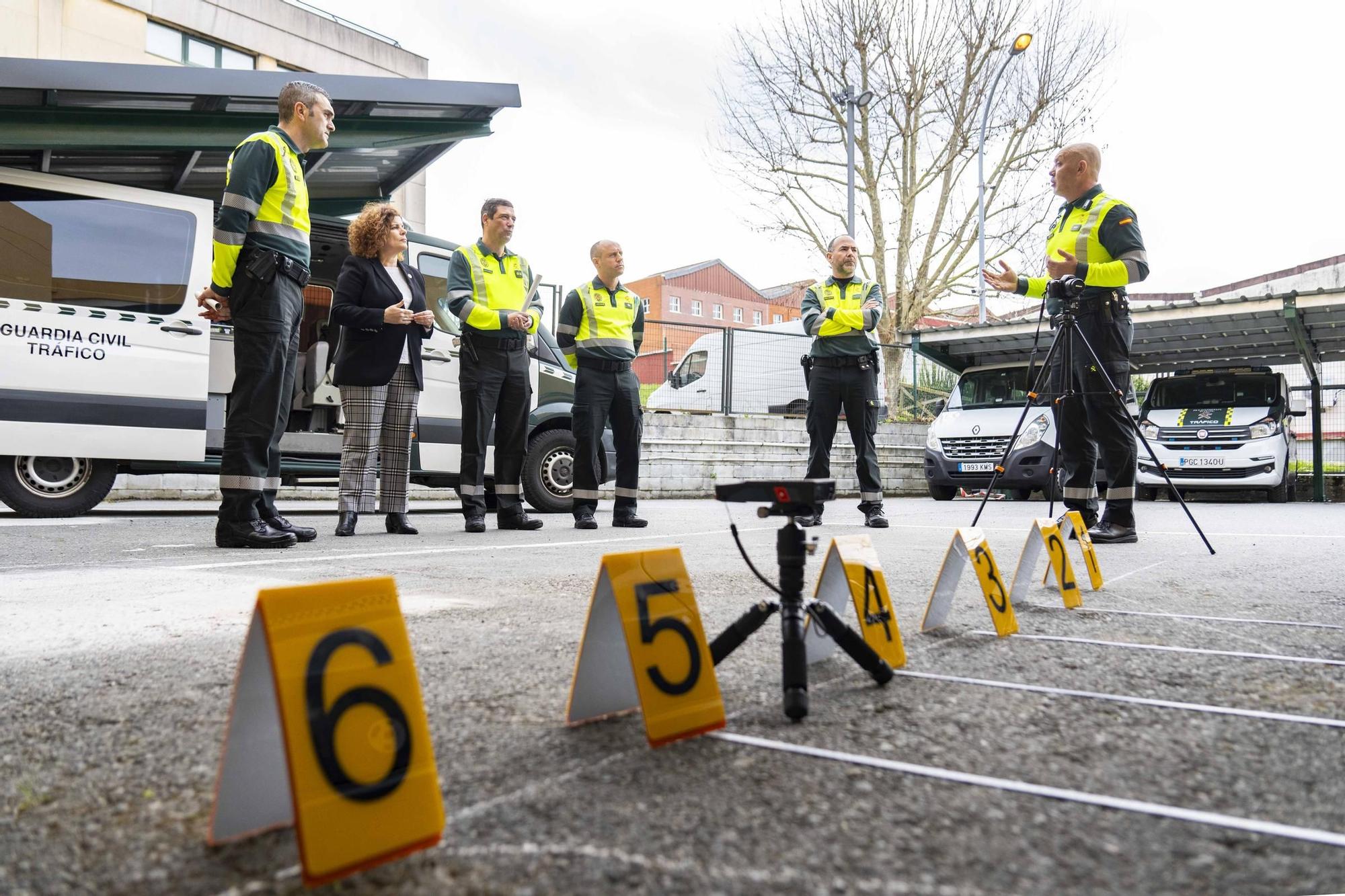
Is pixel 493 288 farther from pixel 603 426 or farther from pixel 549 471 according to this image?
pixel 549 471

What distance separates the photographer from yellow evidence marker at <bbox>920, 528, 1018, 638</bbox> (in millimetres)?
2531

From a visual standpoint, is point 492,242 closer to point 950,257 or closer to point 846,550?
point 846,550

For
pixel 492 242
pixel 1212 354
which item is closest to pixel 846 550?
pixel 492 242

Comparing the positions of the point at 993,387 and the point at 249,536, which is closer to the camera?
the point at 249,536

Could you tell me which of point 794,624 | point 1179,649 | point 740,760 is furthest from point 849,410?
point 740,760

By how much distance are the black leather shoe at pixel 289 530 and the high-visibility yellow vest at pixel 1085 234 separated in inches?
162

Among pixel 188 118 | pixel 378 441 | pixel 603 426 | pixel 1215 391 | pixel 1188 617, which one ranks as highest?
pixel 188 118

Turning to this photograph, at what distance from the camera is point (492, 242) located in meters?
6.18

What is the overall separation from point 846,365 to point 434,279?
3.24m

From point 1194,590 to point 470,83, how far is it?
17.0ft

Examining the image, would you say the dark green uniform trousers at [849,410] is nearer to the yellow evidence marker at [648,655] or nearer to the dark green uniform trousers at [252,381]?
the dark green uniform trousers at [252,381]

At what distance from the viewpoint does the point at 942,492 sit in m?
12.3

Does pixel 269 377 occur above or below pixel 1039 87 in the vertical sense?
below

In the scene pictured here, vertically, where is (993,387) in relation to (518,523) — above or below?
above
